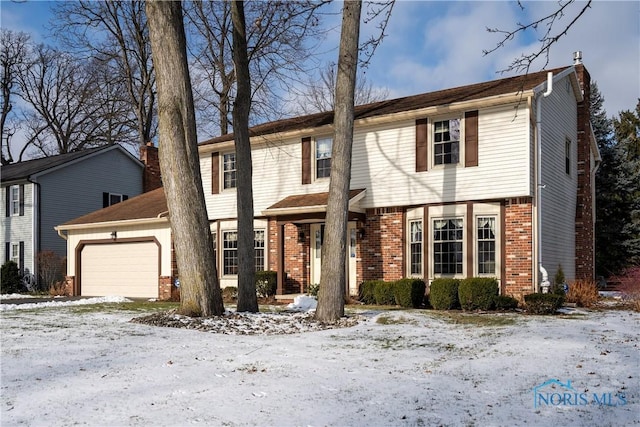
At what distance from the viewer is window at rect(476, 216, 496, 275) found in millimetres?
14945

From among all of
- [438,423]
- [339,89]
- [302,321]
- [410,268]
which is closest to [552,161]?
[410,268]

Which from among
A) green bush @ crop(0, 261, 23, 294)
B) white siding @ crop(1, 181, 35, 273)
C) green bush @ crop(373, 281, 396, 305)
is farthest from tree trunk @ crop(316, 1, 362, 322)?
white siding @ crop(1, 181, 35, 273)

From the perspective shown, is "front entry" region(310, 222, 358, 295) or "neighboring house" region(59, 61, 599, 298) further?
"front entry" region(310, 222, 358, 295)

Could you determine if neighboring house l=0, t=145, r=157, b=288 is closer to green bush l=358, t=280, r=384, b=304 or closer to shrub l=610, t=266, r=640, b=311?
green bush l=358, t=280, r=384, b=304

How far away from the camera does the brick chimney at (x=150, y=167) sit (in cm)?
2906

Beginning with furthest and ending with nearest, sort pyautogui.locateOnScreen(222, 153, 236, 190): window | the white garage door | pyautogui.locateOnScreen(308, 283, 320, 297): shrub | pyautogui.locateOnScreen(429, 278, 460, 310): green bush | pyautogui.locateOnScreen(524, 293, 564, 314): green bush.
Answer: the white garage door, pyautogui.locateOnScreen(222, 153, 236, 190): window, pyautogui.locateOnScreen(308, 283, 320, 297): shrub, pyautogui.locateOnScreen(429, 278, 460, 310): green bush, pyautogui.locateOnScreen(524, 293, 564, 314): green bush

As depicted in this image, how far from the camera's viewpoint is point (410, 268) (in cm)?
1609

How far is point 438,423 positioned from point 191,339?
15.1 ft

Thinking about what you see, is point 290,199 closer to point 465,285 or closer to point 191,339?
point 465,285

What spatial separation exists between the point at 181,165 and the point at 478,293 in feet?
23.6

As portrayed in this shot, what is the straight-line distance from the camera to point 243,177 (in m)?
12.8

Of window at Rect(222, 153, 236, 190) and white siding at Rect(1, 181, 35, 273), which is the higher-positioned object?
window at Rect(222, 153, 236, 190)

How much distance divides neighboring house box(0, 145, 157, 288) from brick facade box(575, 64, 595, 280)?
21056 millimetres

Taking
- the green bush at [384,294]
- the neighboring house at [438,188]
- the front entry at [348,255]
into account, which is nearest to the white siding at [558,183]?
the neighboring house at [438,188]
